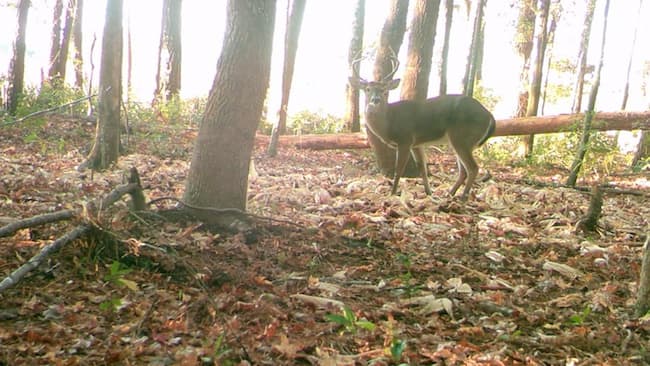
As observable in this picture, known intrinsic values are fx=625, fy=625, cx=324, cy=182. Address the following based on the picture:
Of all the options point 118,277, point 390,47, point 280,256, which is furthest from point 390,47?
point 118,277

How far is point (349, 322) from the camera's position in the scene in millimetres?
3676

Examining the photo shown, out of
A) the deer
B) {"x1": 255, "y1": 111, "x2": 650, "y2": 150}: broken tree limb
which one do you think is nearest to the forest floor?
the deer

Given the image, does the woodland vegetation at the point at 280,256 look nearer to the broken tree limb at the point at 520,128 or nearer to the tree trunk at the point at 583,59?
the tree trunk at the point at 583,59

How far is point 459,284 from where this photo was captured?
4770 millimetres

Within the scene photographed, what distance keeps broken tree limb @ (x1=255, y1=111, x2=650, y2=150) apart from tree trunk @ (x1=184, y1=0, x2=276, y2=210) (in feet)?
25.1

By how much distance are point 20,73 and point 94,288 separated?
11267mm

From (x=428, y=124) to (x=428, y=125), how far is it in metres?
0.01

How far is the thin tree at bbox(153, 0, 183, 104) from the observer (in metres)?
16.7

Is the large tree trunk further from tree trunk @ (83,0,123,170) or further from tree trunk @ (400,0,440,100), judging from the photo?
tree trunk @ (83,0,123,170)

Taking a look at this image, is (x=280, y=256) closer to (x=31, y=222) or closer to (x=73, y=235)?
(x=73, y=235)

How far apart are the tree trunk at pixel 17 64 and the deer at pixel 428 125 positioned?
8211 millimetres

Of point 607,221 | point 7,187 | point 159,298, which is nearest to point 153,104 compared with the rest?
point 7,187

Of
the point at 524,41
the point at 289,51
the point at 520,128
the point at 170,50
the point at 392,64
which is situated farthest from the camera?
the point at 524,41

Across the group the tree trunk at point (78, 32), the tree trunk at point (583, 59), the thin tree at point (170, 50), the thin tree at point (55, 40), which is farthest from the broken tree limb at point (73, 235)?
the tree trunk at point (78, 32)
